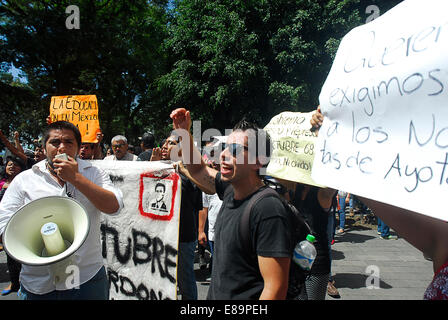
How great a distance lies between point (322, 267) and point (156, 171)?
1.67 m

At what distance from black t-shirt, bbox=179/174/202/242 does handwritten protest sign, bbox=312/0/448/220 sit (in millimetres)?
1932

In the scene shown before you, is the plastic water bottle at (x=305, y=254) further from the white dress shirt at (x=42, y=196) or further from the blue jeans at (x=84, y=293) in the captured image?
the blue jeans at (x=84, y=293)

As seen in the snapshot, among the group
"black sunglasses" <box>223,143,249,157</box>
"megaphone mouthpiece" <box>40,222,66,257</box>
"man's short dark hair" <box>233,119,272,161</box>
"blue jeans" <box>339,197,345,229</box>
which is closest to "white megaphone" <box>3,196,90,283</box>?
"megaphone mouthpiece" <box>40,222,66,257</box>

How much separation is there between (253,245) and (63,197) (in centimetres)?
105

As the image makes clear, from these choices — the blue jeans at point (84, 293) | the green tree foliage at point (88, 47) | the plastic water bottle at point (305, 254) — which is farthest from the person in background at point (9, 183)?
the green tree foliage at point (88, 47)

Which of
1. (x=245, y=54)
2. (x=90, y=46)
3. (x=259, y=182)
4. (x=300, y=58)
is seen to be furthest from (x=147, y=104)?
(x=259, y=182)

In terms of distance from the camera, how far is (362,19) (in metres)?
11.5

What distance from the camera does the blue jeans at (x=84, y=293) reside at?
72.2 inches

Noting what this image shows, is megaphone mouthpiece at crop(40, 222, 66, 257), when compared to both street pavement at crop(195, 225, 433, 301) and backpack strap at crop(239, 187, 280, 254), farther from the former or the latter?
street pavement at crop(195, 225, 433, 301)

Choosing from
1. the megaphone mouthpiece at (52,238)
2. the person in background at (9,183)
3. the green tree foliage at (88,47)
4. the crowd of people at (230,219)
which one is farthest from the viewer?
the green tree foliage at (88,47)

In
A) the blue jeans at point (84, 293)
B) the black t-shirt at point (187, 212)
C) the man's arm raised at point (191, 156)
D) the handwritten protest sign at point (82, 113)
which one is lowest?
the blue jeans at point (84, 293)

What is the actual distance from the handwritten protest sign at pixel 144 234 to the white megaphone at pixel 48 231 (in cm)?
104
